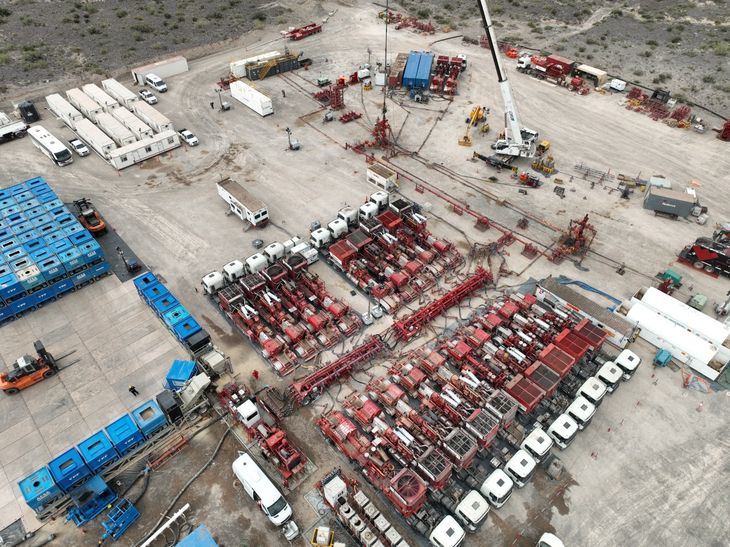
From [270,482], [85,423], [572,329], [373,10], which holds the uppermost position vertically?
[373,10]

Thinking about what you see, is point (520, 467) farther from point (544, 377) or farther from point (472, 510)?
point (544, 377)

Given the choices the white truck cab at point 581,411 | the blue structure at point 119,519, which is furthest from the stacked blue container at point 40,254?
the white truck cab at point 581,411

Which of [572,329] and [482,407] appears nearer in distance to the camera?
[482,407]

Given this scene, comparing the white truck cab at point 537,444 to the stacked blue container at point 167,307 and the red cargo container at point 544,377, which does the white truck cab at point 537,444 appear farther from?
the stacked blue container at point 167,307

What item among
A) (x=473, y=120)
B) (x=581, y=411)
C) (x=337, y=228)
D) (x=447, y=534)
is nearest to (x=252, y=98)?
(x=473, y=120)

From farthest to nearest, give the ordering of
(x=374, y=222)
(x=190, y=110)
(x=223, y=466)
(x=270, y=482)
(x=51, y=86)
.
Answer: (x=51, y=86), (x=190, y=110), (x=374, y=222), (x=223, y=466), (x=270, y=482)

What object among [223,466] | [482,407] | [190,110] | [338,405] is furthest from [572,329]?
[190,110]

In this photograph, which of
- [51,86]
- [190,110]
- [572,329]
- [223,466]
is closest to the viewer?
[223,466]

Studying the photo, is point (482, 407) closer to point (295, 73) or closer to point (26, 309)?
point (26, 309)
